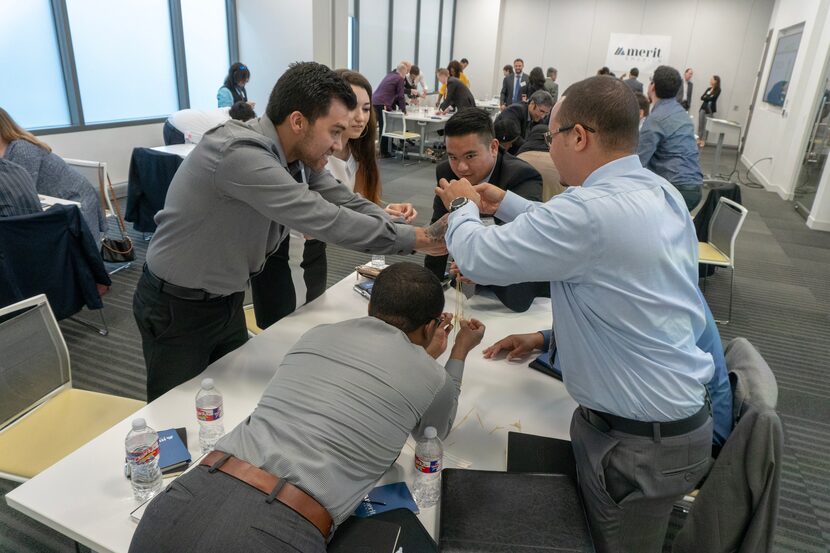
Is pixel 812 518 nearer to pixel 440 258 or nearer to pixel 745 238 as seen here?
pixel 440 258

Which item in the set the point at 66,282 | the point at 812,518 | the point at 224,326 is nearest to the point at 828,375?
the point at 812,518

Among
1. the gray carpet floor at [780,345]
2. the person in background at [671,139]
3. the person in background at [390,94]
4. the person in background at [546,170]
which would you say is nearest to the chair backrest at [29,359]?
the gray carpet floor at [780,345]

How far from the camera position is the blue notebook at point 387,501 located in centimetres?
124

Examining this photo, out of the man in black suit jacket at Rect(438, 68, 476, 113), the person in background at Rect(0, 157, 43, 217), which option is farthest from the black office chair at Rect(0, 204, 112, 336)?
the man in black suit jacket at Rect(438, 68, 476, 113)

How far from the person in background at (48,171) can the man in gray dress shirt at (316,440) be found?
3.05m

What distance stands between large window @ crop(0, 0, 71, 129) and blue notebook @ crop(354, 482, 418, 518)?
5.79 m

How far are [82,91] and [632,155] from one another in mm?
6393

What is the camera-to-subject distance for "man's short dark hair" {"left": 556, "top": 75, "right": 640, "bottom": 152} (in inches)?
48.6

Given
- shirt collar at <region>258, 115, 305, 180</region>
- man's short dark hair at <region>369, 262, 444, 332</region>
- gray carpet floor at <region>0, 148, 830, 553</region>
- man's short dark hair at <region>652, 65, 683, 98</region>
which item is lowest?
gray carpet floor at <region>0, 148, 830, 553</region>

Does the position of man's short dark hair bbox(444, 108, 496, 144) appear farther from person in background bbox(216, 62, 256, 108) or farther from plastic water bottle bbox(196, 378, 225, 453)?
person in background bbox(216, 62, 256, 108)

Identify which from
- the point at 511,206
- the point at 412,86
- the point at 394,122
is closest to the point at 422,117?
the point at 394,122

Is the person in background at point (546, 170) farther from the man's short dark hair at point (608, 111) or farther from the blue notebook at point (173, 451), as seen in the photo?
the blue notebook at point (173, 451)

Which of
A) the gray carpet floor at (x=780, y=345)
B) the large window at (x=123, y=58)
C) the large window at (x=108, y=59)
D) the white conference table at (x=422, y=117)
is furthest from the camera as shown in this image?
the white conference table at (x=422, y=117)

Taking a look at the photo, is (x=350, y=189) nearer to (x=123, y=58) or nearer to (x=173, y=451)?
(x=173, y=451)
